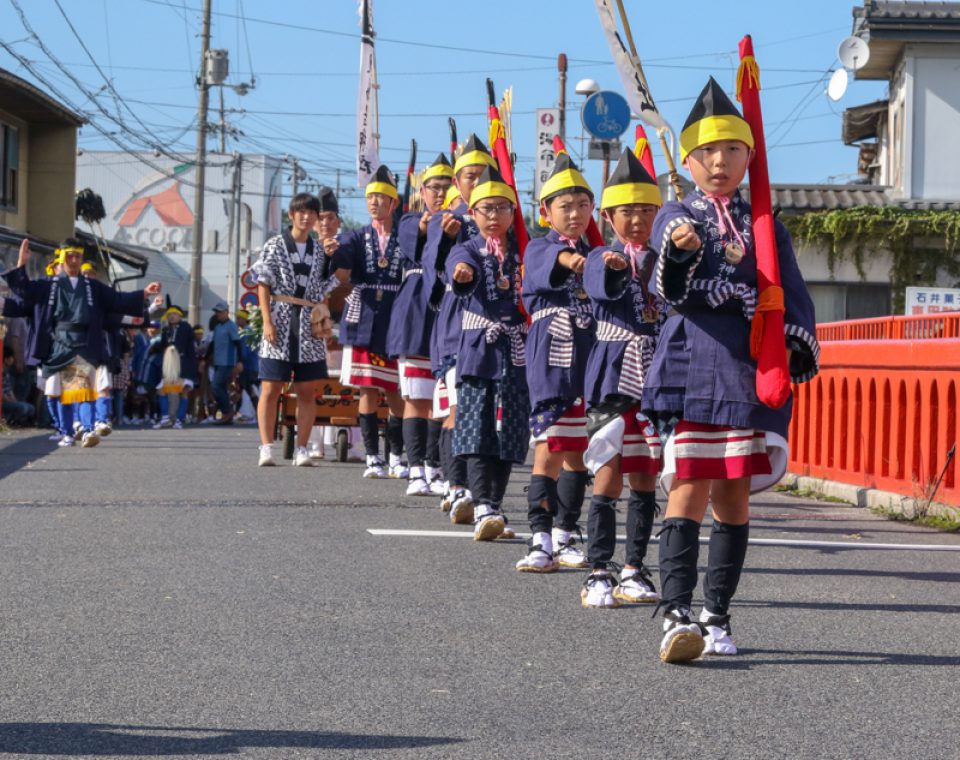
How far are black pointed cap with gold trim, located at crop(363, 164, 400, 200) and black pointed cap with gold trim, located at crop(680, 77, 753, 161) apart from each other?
21.2 ft

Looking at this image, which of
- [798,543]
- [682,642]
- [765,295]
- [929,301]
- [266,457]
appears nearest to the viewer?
[682,642]

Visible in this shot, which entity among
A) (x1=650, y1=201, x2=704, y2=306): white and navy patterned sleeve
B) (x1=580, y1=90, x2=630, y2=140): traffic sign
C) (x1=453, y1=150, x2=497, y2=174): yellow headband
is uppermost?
(x1=580, y1=90, x2=630, y2=140): traffic sign

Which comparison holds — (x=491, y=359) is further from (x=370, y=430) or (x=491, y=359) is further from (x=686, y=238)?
(x=370, y=430)

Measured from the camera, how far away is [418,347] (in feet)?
36.4

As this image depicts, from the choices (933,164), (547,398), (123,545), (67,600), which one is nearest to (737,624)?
(547,398)

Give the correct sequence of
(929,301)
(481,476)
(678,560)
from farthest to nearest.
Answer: (929,301) → (481,476) → (678,560)

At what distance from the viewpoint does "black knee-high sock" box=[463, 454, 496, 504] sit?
27.8 feet

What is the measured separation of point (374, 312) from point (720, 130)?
6.90 m

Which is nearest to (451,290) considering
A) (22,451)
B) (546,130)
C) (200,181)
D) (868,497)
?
(868,497)

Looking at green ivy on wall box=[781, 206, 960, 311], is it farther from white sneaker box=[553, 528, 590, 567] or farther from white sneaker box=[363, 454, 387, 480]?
white sneaker box=[553, 528, 590, 567]

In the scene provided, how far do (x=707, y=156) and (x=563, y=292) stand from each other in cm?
184

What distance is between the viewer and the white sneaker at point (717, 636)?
5.36 meters

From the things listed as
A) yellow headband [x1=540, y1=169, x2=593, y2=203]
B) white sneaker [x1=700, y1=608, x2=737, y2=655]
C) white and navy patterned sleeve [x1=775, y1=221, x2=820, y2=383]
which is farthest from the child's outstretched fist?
yellow headband [x1=540, y1=169, x2=593, y2=203]

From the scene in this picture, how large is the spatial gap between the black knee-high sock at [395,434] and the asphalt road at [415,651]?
3.02 m
